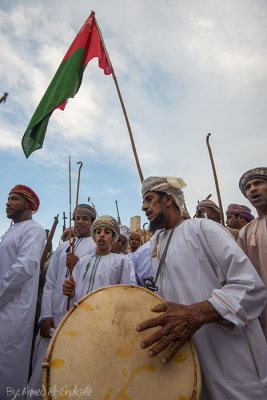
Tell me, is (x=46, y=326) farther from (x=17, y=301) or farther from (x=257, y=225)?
(x=257, y=225)

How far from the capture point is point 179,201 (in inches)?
80.0

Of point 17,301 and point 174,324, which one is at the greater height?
point 17,301

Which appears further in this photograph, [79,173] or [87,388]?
[79,173]

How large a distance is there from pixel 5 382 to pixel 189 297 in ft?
7.76

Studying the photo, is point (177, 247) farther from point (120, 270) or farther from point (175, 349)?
point (120, 270)

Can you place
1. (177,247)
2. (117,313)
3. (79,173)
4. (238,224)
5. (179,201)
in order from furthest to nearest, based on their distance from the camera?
(238,224), (79,173), (179,201), (177,247), (117,313)

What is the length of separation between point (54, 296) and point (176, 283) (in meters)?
2.25

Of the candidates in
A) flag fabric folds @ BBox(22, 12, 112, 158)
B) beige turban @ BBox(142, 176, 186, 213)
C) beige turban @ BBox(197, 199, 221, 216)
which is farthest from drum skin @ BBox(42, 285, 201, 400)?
flag fabric folds @ BBox(22, 12, 112, 158)

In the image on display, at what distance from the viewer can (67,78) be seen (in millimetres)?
3828

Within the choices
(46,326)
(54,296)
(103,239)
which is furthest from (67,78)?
(46,326)

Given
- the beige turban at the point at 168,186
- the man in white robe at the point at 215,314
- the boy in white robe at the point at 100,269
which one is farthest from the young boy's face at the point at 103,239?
the man in white robe at the point at 215,314

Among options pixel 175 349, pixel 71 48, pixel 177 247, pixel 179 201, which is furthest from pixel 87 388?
pixel 71 48

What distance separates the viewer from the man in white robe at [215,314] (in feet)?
3.93

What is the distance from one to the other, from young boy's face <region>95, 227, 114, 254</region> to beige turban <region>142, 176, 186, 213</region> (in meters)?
1.34
